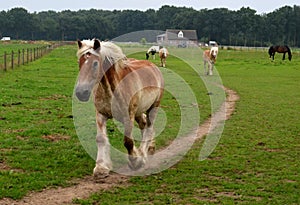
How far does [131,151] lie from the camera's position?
21.6ft

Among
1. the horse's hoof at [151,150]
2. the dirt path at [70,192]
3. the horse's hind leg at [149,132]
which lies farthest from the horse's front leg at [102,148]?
the horse's hoof at [151,150]

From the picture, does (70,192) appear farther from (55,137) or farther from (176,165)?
(55,137)

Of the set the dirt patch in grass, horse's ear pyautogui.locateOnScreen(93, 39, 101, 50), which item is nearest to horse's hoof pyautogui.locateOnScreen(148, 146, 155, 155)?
the dirt patch in grass

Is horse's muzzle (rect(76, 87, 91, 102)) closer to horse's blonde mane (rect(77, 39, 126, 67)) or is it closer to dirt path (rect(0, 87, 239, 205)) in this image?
horse's blonde mane (rect(77, 39, 126, 67))

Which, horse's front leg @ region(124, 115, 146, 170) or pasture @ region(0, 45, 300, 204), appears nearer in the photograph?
pasture @ region(0, 45, 300, 204)

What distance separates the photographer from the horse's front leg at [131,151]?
6.32 m

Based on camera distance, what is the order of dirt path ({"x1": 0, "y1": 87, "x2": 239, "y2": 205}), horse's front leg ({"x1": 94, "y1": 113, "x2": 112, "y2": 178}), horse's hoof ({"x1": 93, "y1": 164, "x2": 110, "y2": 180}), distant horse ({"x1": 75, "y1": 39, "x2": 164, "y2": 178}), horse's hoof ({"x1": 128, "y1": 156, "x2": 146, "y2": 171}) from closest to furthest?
dirt path ({"x1": 0, "y1": 87, "x2": 239, "y2": 205}) < distant horse ({"x1": 75, "y1": 39, "x2": 164, "y2": 178}) < horse's hoof ({"x1": 93, "y1": 164, "x2": 110, "y2": 180}) < horse's front leg ({"x1": 94, "y1": 113, "x2": 112, "y2": 178}) < horse's hoof ({"x1": 128, "y1": 156, "x2": 146, "y2": 171})

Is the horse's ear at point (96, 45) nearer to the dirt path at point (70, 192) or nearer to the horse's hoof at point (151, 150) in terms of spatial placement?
the dirt path at point (70, 192)

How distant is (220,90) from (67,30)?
8395 centimetres

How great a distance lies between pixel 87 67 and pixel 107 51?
1.54ft

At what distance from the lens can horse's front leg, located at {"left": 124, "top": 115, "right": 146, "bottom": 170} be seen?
6.32 m

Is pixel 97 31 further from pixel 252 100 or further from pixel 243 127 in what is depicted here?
pixel 243 127

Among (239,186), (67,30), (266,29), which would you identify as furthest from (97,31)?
(239,186)

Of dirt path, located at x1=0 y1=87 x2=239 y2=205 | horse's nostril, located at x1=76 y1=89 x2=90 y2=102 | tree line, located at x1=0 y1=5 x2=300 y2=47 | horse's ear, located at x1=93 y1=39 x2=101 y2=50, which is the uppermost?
tree line, located at x1=0 y1=5 x2=300 y2=47
